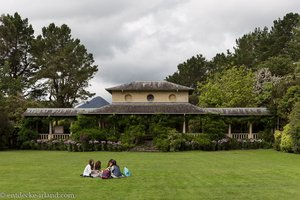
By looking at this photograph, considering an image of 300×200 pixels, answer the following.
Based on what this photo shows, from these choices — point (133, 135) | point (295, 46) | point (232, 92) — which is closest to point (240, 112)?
point (133, 135)

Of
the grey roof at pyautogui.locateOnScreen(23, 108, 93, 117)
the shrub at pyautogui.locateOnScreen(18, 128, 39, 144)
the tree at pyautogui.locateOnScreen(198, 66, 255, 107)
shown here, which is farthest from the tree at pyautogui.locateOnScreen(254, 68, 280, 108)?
the shrub at pyautogui.locateOnScreen(18, 128, 39, 144)

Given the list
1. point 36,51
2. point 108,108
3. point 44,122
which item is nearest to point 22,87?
point 36,51

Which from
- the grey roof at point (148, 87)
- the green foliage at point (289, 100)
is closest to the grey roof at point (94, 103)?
the grey roof at point (148, 87)

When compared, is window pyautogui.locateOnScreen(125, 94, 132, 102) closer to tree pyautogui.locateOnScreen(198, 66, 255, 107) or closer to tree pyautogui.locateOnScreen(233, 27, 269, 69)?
tree pyautogui.locateOnScreen(198, 66, 255, 107)

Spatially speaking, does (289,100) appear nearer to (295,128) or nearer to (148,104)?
(295,128)

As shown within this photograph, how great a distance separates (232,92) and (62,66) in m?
23.8

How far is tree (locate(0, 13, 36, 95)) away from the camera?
59.0 meters

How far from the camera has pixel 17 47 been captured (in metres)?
60.5

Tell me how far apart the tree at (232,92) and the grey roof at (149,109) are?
1385 centimetres

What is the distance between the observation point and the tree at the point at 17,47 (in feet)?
194

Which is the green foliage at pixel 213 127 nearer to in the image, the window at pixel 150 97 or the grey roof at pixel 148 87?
the grey roof at pixel 148 87

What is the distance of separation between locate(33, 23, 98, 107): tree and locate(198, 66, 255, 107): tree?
724 inches

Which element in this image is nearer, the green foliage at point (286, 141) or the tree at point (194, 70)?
the green foliage at point (286, 141)

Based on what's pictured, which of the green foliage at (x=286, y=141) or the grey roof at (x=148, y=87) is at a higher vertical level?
the grey roof at (x=148, y=87)
